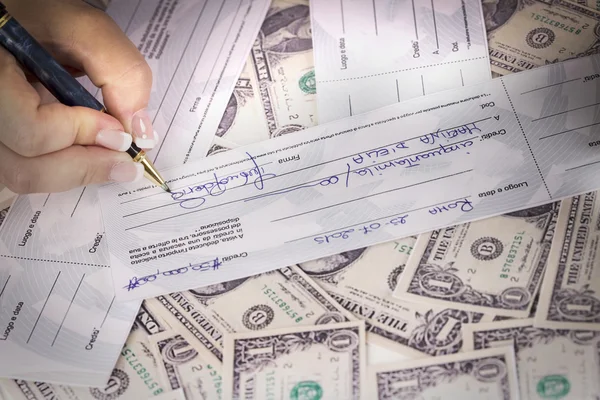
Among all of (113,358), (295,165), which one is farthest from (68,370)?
(295,165)

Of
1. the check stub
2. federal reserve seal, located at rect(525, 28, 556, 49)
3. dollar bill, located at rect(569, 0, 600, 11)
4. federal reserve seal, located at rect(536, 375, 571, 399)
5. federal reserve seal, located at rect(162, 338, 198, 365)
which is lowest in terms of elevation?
federal reserve seal, located at rect(536, 375, 571, 399)

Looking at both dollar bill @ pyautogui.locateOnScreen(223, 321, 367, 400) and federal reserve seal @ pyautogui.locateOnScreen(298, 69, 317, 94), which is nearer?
dollar bill @ pyautogui.locateOnScreen(223, 321, 367, 400)

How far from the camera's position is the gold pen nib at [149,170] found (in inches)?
29.6

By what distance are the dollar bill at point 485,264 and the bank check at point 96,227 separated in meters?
0.32

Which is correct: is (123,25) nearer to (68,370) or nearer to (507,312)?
(68,370)

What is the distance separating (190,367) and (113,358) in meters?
0.09

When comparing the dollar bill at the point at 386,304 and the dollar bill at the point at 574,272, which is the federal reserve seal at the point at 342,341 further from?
the dollar bill at the point at 574,272

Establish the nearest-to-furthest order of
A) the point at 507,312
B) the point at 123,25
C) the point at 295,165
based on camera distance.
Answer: the point at 507,312, the point at 295,165, the point at 123,25

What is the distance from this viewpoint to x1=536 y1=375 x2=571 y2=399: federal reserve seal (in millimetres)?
624

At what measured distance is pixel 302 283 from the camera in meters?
0.72

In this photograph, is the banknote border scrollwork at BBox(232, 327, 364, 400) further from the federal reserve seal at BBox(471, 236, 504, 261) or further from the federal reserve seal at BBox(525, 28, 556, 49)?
the federal reserve seal at BBox(525, 28, 556, 49)
